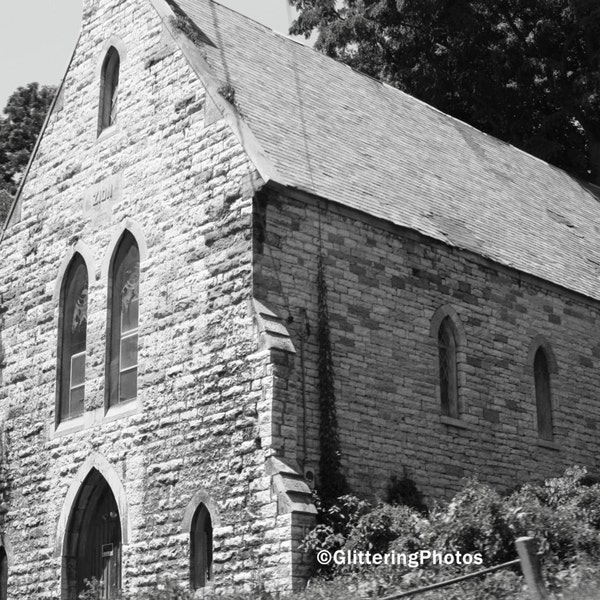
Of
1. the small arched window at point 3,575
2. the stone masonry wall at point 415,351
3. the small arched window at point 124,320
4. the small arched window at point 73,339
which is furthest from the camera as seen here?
the small arched window at point 73,339

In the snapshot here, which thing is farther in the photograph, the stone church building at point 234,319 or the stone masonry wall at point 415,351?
the stone masonry wall at point 415,351

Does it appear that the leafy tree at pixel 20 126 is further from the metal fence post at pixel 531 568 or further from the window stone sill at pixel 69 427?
the metal fence post at pixel 531 568

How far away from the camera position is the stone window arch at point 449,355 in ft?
64.6

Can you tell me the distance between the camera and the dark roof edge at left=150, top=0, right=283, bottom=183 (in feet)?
58.2

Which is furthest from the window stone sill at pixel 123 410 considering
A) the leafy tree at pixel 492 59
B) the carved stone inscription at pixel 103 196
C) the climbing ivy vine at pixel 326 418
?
the leafy tree at pixel 492 59

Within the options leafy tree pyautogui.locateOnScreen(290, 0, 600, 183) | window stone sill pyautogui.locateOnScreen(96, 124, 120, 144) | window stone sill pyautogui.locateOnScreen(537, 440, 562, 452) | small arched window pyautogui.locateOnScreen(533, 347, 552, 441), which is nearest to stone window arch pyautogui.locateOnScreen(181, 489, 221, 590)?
window stone sill pyautogui.locateOnScreen(537, 440, 562, 452)

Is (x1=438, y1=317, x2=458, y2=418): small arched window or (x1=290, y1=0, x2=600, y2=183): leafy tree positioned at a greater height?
(x1=290, y1=0, x2=600, y2=183): leafy tree

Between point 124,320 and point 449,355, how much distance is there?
202 inches

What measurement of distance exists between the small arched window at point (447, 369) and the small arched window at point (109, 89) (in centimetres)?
644

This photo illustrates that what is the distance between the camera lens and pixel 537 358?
21844mm

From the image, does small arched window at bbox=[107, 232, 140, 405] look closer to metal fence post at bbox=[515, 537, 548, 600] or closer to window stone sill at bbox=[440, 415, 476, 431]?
window stone sill at bbox=[440, 415, 476, 431]

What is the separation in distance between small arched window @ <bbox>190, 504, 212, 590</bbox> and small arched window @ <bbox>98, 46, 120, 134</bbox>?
723cm

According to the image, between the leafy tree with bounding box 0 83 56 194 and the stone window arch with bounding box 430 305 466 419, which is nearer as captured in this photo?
the stone window arch with bounding box 430 305 466 419

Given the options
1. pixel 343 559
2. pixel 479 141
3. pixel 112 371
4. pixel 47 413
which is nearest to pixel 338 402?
pixel 343 559
